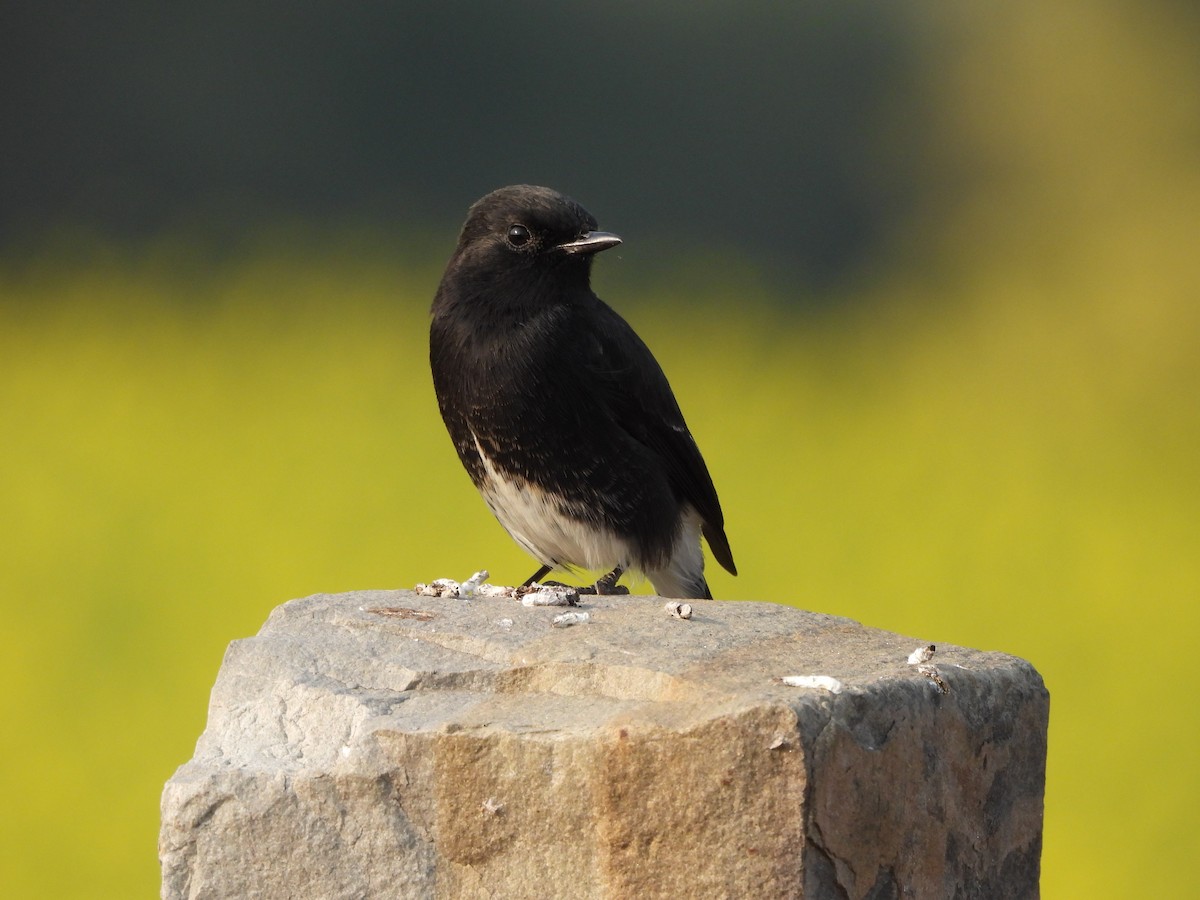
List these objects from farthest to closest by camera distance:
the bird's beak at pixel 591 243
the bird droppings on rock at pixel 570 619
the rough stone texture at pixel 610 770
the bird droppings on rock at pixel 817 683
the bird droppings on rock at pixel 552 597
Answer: the bird's beak at pixel 591 243 < the bird droppings on rock at pixel 552 597 < the bird droppings on rock at pixel 570 619 < the bird droppings on rock at pixel 817 683 < the rough stone texture at pixel 610 770

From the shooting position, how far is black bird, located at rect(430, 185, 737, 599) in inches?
152

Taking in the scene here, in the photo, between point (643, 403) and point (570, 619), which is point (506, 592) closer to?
point (570, 619)

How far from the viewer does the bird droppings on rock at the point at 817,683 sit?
8.45 ft

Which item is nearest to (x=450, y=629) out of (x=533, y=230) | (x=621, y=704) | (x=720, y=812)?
(x=621, y=704)

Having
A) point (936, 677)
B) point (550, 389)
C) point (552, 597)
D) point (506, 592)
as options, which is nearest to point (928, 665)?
point (936, 677)

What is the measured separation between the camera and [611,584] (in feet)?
13.5

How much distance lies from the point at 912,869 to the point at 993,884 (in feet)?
1.25

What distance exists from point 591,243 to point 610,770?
5.78ft

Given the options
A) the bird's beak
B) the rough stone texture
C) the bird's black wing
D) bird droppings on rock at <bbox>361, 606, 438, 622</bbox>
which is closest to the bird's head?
the bird's beak

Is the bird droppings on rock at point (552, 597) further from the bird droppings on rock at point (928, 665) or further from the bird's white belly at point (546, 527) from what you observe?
the bird droppings on rock at point (928, 665)

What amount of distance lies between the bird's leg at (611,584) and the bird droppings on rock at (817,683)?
1.47 metres

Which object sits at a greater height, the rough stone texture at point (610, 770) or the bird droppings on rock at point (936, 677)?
the bird droppings on rock at point (936, 677)

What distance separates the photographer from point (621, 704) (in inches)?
106

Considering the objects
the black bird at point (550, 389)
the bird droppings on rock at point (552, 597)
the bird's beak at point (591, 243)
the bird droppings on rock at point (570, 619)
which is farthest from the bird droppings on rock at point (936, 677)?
the bird's beak at point (591, 243)
